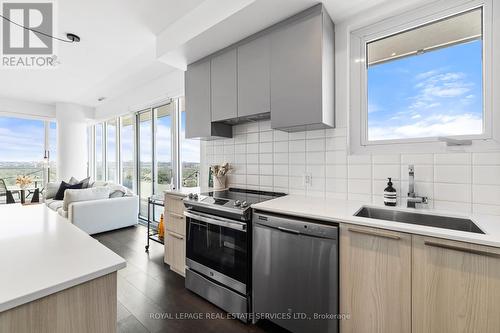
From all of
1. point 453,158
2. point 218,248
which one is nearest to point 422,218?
point 453,158

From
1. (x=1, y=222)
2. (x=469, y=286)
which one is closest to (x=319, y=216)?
(x=469, y=286)

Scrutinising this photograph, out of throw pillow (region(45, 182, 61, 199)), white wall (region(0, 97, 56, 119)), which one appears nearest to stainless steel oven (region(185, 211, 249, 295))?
throw pillow (region(45, 182, 61, 199))

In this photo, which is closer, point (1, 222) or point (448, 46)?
point (1, 222)

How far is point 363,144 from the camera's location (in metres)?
1.86

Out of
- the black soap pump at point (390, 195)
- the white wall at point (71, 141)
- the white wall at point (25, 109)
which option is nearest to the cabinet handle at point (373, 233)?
the black soap pump at point (390, 195)

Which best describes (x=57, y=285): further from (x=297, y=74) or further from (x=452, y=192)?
(x=452, y=192)

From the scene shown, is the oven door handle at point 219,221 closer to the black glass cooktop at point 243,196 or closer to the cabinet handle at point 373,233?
the black glass cooktop at point 243,196

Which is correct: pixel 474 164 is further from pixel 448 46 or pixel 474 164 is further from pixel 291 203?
pixel 291 203

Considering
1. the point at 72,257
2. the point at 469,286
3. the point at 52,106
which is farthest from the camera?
the point at 52,106

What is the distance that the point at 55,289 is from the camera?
67cm

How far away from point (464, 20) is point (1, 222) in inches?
129

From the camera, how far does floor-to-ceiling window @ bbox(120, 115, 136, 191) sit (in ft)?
15.3

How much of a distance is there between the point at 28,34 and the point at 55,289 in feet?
10.6

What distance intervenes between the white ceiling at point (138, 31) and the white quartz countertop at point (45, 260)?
6.02 ft
